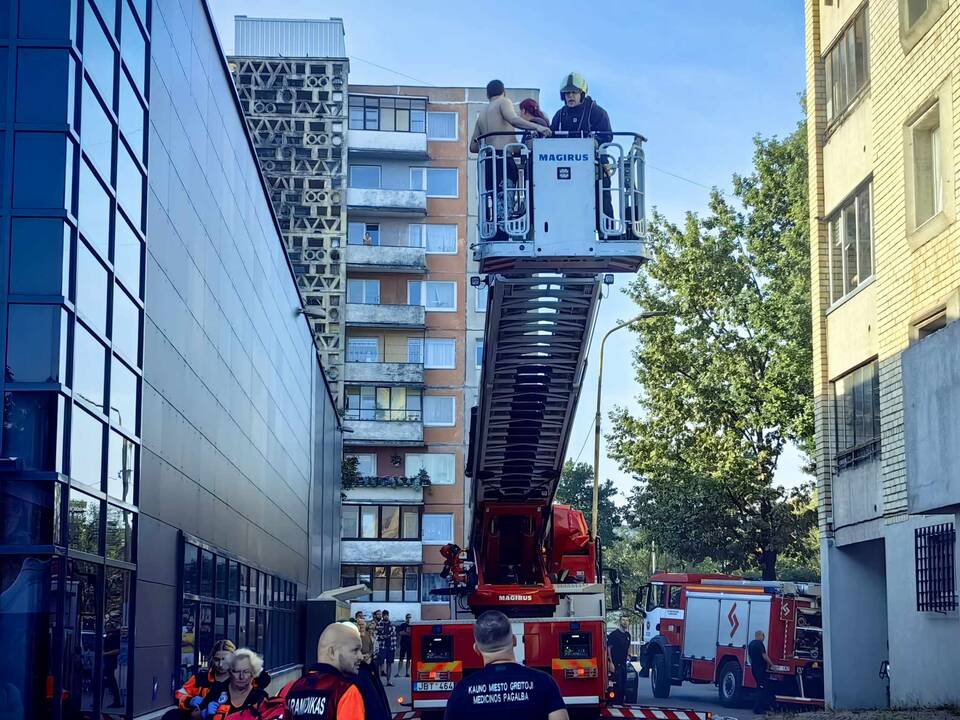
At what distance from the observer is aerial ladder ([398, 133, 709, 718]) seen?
13789 mm

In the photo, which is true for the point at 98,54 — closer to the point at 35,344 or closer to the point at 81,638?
the point at 35,344

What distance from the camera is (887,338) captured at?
21.4 m

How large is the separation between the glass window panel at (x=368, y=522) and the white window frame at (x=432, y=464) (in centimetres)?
237

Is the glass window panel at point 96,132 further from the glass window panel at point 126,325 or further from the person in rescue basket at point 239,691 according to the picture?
the person in rescue basket at point 239,691

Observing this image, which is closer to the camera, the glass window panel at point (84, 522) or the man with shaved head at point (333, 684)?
the man with shaved head at point (333, 684)

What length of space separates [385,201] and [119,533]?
53.2 m

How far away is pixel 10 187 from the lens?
1030 cm

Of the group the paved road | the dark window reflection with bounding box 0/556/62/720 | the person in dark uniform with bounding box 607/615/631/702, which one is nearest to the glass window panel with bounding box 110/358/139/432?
the dark window reflection with bounding box 0/556/62/720

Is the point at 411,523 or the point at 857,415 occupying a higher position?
the point at 857,415

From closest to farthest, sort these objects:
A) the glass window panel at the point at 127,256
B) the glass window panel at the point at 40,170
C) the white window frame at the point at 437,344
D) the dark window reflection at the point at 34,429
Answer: the dark window reflection at the point at 34,429, the glass window panel at the point at 40,170, the glass window panel at the point at 127,256, the white window frame at the point at 437,344

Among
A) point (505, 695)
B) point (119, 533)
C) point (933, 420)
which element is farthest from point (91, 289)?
point (933, 420)

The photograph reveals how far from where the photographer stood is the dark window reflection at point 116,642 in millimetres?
11828

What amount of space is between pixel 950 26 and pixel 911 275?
3.48 meters

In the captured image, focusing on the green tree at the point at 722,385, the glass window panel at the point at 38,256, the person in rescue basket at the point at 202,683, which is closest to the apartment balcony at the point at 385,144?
the green tree at the point at 722,385
